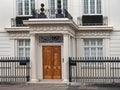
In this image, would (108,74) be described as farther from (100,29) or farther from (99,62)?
(100,29)

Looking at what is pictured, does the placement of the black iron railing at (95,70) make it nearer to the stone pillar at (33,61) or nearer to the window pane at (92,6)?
the stone pillar at (33,61)

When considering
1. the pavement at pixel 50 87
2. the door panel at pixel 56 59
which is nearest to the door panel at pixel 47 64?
the door panel at pixel 56 59

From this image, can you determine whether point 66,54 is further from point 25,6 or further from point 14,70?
point 25,6

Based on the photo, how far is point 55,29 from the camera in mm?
28141

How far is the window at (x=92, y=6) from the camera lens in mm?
31967

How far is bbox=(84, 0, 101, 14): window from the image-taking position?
3197cm

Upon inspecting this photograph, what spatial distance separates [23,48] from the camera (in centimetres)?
3212

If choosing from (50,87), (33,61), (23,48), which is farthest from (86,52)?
(50,87)

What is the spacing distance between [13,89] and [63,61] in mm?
4691

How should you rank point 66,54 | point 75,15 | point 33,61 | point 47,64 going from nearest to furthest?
point 66,54, point 33,61, point 47,64, point 75,15

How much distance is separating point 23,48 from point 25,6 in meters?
3.40

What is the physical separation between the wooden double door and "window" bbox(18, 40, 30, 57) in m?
2.86

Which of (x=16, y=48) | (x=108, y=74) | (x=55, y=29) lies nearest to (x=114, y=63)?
(x=108, y=74)

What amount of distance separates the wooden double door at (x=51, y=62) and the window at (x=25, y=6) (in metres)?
4.43
